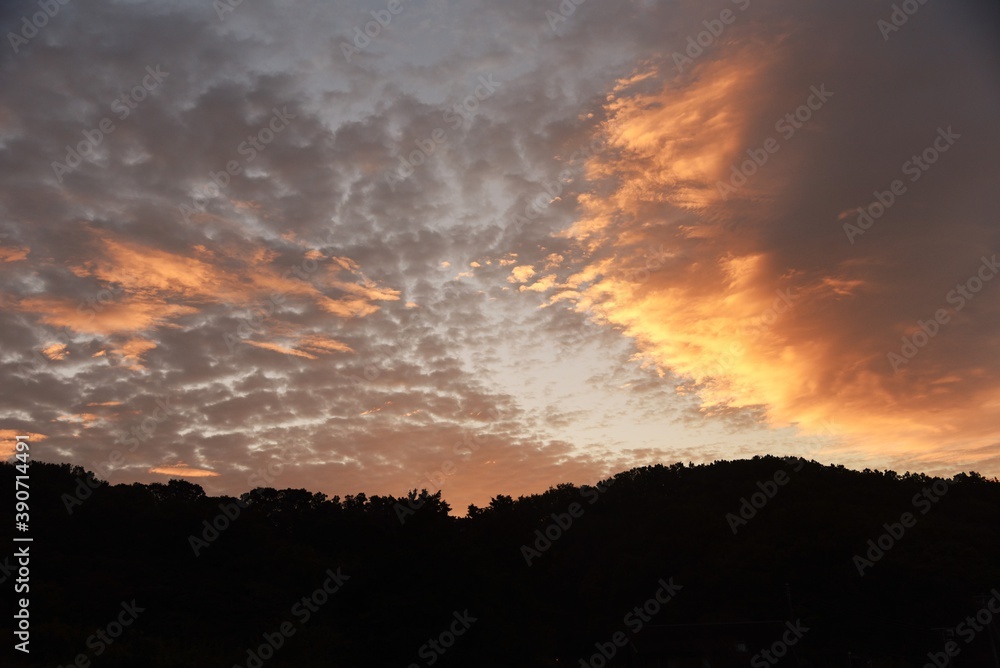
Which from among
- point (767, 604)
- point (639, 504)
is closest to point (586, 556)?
point (639, 504)

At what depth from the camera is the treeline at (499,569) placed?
3334 centimetres

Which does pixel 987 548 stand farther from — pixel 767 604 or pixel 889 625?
pixel 767 604

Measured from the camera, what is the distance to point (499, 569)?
3747 centimetres

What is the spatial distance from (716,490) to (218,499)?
5018 cm

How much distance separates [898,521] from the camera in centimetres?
6044

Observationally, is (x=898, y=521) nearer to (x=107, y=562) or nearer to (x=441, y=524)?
(x=441, y=524)

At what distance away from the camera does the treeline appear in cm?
3334

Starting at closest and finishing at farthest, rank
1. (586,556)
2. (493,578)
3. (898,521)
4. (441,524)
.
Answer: (493,578), (441,524), (898,521), (586,556)

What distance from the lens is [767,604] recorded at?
182ft

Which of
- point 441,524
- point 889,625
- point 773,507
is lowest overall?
point 889,625

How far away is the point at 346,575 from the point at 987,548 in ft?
166

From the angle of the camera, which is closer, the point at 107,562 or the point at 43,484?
the point at 107,562

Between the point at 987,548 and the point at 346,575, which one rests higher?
the point at 987,548

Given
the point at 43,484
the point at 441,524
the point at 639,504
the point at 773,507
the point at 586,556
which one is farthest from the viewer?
the point at 639,504
